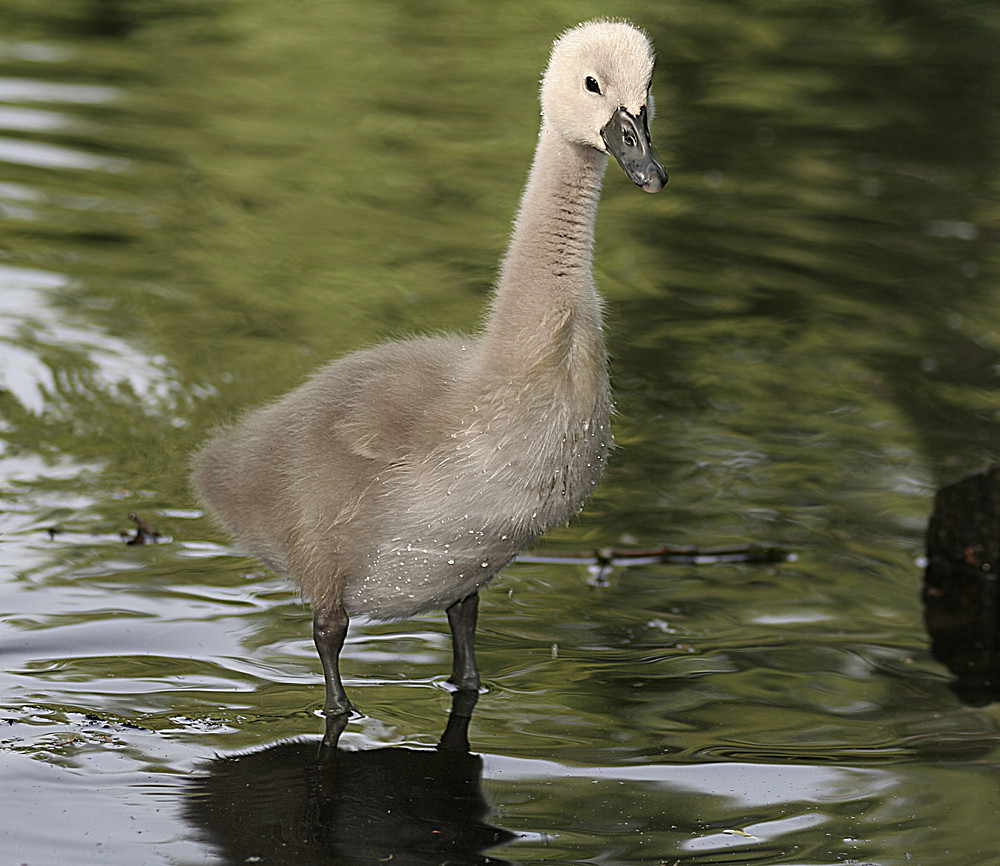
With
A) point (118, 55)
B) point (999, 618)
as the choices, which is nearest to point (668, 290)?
point (999, 618)

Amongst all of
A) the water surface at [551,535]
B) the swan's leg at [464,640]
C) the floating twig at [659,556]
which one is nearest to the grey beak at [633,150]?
the water surface at [551,535]

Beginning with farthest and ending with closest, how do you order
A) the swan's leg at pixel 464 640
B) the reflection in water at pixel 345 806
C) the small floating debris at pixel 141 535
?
1. the small floating debris at pixel 141 535
2. the swan's leg at pixel 464 640
3. the reflection in water at pixel 345 806

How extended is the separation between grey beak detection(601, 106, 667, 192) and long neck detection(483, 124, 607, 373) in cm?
15

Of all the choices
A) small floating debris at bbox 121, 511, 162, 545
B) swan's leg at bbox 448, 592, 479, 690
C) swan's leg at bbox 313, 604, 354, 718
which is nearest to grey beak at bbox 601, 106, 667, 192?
swan's leg at bbox 448, 592, 479, 690

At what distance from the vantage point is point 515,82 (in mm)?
13086

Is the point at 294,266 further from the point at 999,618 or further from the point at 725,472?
the point at 999,618

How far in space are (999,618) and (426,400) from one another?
255 cm

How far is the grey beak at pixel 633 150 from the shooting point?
4.20 m

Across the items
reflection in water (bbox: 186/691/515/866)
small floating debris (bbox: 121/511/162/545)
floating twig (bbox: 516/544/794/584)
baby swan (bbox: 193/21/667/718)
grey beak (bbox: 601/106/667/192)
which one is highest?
grey beak (bbox: 601/106/667/192)

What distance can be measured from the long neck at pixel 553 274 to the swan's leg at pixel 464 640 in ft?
2.97

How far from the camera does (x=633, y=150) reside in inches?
165

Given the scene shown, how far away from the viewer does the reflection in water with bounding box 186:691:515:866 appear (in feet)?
12.6

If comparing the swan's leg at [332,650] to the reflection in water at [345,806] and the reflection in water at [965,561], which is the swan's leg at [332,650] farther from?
the reflection in water at [965,561]

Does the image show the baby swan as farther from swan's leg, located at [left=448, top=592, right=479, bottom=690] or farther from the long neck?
swan's leg, located at [left=448, top=592, right=479, bottom=690]
